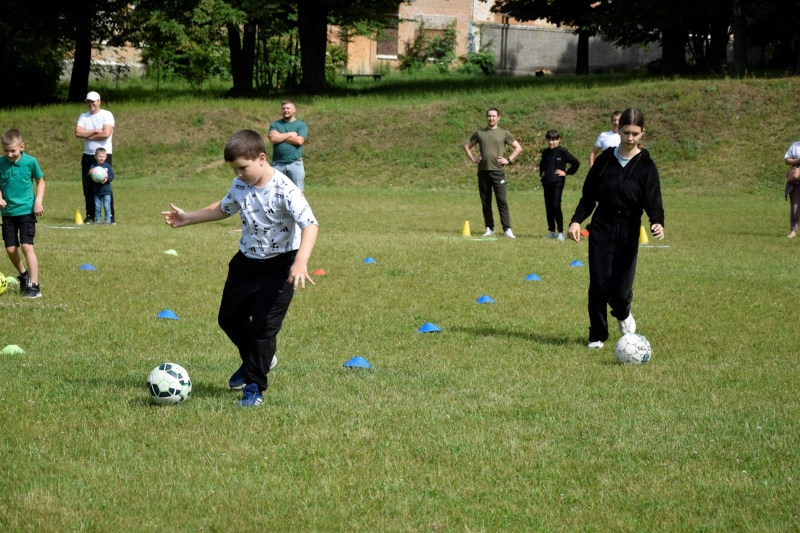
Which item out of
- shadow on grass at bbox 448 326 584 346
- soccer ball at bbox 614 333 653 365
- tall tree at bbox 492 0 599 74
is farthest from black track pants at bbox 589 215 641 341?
tall tree at bbox 492 0 599 74

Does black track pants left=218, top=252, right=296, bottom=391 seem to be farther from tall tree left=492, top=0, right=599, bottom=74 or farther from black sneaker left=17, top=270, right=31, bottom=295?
tall tree left=492, top=0, right=599, bottom=74

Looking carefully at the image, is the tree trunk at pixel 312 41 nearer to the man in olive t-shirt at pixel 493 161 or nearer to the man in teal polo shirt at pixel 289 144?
the man in olive t-shirt at pixel 493 161

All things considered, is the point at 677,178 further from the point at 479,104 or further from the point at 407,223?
the point at 407,223

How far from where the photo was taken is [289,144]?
54.9 feet

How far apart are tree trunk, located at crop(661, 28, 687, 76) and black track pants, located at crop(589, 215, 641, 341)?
34731 mm

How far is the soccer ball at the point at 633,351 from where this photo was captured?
7902 mm

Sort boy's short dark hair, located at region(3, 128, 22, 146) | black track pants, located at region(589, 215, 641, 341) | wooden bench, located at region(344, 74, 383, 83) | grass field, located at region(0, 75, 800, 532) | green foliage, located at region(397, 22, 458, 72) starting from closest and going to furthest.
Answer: grass field, located at region(0, 75, 800, 532)
black track pants, located at region(589, 215, 641, 341)
boy's short dark hair, located at region(3, 128, 22, 146)
wooden bench, located at region(344, 74, 383, 83)
green foliage, located at region(397, 22, 458, 72)

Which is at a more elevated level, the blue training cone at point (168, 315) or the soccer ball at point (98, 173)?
the soccer ball at point (98, 173)

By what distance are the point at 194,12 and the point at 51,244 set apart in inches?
1029

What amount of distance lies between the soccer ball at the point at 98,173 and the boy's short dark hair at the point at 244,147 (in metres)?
12.1

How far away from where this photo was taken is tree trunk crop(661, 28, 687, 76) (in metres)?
41.2

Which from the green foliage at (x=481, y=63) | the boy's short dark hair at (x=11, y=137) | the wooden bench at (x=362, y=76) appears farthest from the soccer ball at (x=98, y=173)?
the green foliage at (x=481, y=63)

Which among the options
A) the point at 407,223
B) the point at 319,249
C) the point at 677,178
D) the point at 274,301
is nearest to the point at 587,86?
the point at 677,178

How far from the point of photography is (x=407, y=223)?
20.1m
